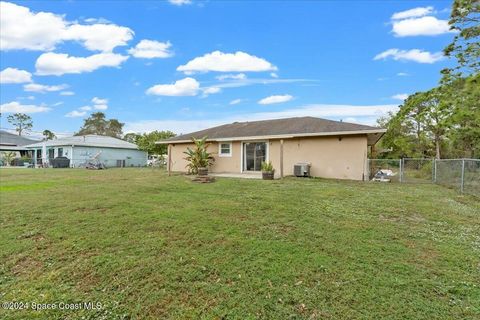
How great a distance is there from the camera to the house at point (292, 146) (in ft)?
42.0

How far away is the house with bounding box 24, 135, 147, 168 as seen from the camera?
2731 cm

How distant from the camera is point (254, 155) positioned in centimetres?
1579

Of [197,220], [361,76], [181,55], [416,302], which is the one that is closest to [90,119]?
[181,55]

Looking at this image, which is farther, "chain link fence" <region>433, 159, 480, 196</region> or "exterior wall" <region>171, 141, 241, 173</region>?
"exterior wall" <region>171, 141, 241, 173</region>

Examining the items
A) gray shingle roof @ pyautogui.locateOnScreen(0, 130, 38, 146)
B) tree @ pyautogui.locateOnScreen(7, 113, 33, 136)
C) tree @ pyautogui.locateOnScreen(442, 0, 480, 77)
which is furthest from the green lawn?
tree @ pyautogui.locateOnScreen(7, 113, 33, 136)

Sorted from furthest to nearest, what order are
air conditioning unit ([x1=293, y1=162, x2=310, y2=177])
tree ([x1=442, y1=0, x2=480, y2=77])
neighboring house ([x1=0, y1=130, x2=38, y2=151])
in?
1. neighboring house ([x1=0, y1=130, x2=38, y2=151])
2. air conditioning unit ([x1=293, y1=162, x2=310, y2=177])
3. tree ([x1=442, y1=0, x2=480, y2=77])

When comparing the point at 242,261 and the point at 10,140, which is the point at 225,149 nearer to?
the point at 242,261

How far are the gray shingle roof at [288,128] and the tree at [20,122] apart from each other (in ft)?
162

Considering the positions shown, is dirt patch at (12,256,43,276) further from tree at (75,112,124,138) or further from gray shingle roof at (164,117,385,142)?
tree at (75,112,124,138)

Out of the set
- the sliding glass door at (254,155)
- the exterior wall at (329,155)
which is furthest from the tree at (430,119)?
the sliding glass door at (254,155)

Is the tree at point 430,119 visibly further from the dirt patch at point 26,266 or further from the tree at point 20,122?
the tree at point 20,122

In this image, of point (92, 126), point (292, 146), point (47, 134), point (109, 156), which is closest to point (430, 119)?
point (292, 146)

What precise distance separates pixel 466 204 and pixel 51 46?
22.2 metres

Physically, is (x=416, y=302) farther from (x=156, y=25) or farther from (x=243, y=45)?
(x=243, y=45)
